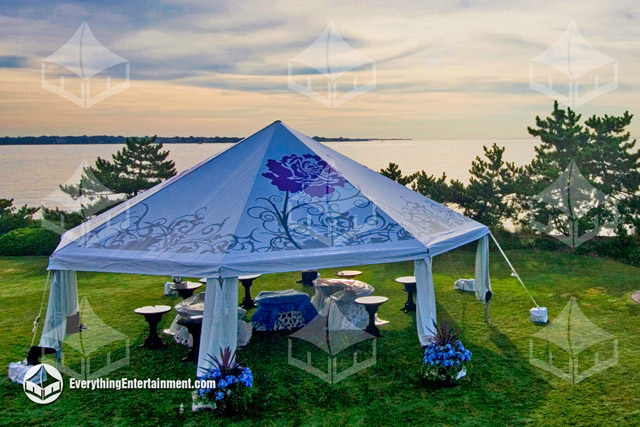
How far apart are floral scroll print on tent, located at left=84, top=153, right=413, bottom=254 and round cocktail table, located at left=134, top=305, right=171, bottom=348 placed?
4.88 ft

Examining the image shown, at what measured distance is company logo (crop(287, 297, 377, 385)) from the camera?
317 inches

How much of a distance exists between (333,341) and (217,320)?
2.75 m

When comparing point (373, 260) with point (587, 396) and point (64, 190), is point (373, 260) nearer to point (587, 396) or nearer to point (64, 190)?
point (587, 396)

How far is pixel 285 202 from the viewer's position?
8.38 metres

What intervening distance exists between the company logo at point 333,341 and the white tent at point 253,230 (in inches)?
40.8

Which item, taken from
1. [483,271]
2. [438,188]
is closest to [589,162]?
[438,188]

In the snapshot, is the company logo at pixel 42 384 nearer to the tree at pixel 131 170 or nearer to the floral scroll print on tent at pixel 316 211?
the floral scroll print on tent at pixel 316 211

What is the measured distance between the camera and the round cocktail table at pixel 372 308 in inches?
365

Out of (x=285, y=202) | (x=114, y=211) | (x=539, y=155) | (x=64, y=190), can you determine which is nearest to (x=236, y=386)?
(x=285, y=202)

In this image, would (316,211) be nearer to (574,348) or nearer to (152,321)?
(152,321)

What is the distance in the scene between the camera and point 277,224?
8000 millimetres

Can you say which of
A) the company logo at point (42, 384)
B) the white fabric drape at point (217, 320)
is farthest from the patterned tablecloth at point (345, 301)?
the company logo at point (42, 384)

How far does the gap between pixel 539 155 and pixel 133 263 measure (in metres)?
→ 14.6

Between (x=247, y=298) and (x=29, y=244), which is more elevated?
(x=29, y=244)
